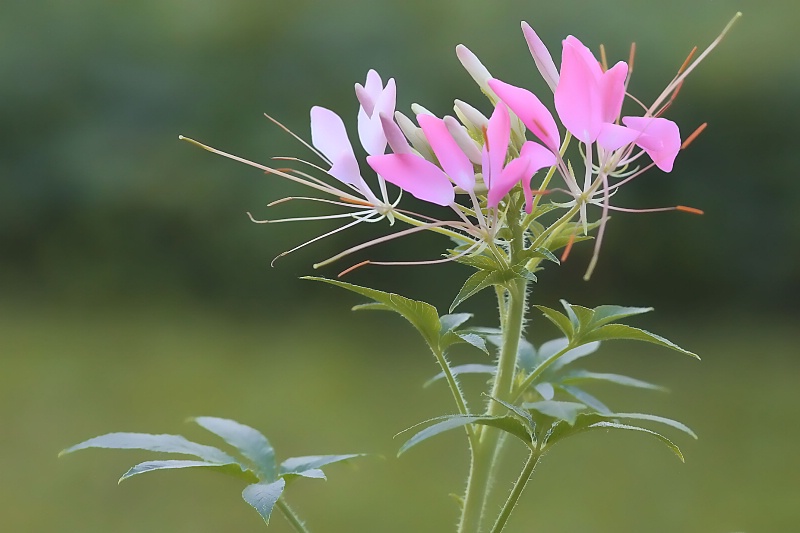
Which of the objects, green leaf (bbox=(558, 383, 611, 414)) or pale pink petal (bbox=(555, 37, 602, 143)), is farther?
green leaf (bbox=(558, 383, 611, 414))

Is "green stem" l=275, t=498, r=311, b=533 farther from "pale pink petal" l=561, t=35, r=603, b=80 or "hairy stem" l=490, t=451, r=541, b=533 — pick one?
"pale pink petal" l=561, t=35, r=603, b=80

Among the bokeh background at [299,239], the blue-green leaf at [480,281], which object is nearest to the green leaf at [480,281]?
the blue-green leaf at [480,281]

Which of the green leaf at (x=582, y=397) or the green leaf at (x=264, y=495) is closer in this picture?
the green leaf at (x=264, y=495)

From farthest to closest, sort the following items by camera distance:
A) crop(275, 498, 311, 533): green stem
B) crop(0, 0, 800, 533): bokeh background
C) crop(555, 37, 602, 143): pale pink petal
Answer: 1. crop(0, 0, 800, 533): bokeh background
2. crop(275, 498, 311, 533): green stem
3. crop(555, 37, 602, 143): pale pink petal

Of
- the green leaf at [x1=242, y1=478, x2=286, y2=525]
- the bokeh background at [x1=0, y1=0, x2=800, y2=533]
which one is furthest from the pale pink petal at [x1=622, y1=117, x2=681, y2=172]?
the bokeh background at [x1=0, y1=0, x2=800, y2=533]

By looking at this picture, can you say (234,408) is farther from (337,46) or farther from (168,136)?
(337,46)

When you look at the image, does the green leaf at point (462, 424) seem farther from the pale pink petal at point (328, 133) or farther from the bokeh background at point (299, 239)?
the bokeh background at point (299, 239)

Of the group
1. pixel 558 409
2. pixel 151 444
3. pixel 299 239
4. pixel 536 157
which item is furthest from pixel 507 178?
pixel 299 239

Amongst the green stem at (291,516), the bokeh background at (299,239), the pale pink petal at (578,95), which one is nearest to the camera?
the pale pink petal at (578,95)
